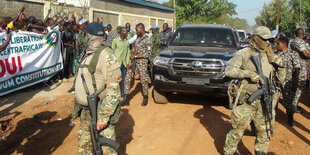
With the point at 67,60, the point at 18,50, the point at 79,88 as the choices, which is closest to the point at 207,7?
the point at 67,60

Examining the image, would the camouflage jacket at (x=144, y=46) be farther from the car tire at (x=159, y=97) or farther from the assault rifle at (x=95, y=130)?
the assault rifle at (x=95, y=130)

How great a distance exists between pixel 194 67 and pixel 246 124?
2.20 meters

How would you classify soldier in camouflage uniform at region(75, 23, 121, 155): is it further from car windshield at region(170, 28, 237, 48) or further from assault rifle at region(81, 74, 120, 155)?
car windshield at region(170, 28, 237, 48)

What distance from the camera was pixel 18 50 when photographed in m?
6.22

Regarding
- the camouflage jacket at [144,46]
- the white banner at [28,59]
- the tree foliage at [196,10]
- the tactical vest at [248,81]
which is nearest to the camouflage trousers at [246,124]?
the tactical vest at [248,81]

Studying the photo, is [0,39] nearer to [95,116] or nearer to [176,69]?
[176,69]

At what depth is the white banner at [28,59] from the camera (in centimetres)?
583

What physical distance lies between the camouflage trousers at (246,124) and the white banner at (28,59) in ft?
16.7

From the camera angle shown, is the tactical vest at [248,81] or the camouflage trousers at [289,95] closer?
the tactical vest at [248,81]

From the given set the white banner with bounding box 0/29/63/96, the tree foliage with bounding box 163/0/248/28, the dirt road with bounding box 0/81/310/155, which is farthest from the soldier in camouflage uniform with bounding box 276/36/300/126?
the tree foliage with bounding box 163/0/248/28

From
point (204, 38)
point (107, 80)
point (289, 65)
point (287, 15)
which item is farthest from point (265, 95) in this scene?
point (287, 15)

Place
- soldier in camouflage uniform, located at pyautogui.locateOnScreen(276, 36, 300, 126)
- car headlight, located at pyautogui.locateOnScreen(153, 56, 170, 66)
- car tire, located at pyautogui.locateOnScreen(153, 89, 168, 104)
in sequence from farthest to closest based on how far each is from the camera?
car tire, located at pyautogui.locateOnScreen(153, 89, 168, 104) → car headlight, located at pyautogui.locateOnScreen(153, 56, 170, 66) → soldier in camouflage uniform, located at pyautogui.locateOnScreen(276, 36, 300, 126)

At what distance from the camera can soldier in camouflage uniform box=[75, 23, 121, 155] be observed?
2.50 m

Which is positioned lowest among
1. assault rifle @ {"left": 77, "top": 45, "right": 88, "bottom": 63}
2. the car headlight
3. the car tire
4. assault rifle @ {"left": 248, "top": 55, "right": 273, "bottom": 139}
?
the car tire
